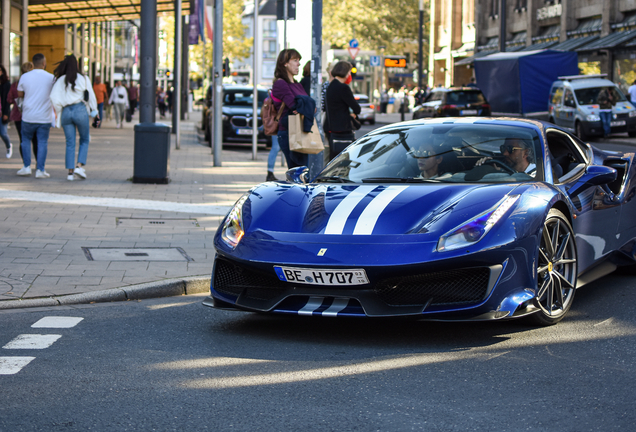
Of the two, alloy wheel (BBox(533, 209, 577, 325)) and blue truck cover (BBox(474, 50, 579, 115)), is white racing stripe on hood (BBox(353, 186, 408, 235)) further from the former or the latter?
blue truck cover (BBox(474, 50, 579, 115))

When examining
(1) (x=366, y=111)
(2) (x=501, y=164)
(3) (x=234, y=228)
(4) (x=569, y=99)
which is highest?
(4) (x=569, y=99)

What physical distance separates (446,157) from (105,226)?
4.28 m

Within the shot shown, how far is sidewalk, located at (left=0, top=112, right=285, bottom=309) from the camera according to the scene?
6766 millimetres

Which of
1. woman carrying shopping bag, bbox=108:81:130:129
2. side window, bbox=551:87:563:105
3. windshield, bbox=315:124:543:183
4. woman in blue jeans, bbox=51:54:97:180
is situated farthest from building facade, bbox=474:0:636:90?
windshield, bbox=315:124:543:183

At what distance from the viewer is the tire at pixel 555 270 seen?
5.28m

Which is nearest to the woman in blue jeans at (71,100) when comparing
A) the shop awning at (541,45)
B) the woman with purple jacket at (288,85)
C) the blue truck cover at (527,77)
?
the woman with purple jacket at (288,85)

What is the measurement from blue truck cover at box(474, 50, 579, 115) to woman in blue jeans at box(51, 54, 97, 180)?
2094 cm

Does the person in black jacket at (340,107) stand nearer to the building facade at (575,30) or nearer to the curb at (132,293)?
the curb at (132,293)

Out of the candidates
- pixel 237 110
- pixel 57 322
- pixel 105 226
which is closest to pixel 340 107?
pixel 105 226

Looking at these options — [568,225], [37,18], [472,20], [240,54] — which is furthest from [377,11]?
[568,225]

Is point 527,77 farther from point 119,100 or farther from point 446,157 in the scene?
point 446,157

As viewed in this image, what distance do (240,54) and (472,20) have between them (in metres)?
31.3

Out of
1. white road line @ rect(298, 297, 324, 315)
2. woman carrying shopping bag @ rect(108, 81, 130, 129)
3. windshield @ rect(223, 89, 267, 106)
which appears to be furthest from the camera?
woman carrying shopping bag @ rect(108, 81, 130, 129)

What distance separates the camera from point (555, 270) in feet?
18.0
